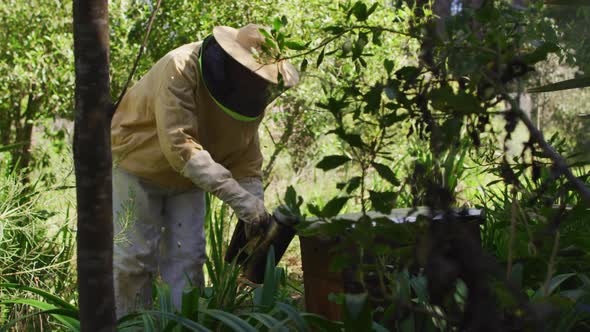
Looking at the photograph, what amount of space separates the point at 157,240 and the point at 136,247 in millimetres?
170

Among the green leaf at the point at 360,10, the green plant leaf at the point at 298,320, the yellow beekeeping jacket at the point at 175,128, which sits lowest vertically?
the green plant leaf at the point at 298,320

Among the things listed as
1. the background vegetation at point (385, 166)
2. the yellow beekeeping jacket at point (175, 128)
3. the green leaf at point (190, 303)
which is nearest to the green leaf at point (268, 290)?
the background vegetation at point (385, 166)

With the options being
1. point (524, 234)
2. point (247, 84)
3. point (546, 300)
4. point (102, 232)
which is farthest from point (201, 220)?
point (546, 300)

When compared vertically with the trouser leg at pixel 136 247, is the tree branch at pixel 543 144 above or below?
above

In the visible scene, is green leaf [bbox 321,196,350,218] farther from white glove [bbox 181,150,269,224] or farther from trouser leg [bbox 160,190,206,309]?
trouser leg [bbox 160,190,206,309]

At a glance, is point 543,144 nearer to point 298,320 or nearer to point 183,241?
point 298,320

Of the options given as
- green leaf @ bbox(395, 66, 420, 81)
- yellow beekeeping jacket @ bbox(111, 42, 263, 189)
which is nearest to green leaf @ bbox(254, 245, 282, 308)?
yellow beekeeping jacket @ bbox(111, 42, 263, 189)

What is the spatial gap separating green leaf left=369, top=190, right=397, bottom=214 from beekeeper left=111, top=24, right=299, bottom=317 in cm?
166

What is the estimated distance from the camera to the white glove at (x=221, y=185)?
373cm

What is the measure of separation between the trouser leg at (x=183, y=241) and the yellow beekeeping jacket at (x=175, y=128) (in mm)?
127

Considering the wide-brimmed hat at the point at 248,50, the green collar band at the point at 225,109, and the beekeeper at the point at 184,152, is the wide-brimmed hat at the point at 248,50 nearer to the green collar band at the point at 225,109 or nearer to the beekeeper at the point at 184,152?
the beekeeper at the point at 184,152

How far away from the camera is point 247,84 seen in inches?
152

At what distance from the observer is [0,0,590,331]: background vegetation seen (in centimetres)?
172

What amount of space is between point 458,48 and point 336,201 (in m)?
0.46
